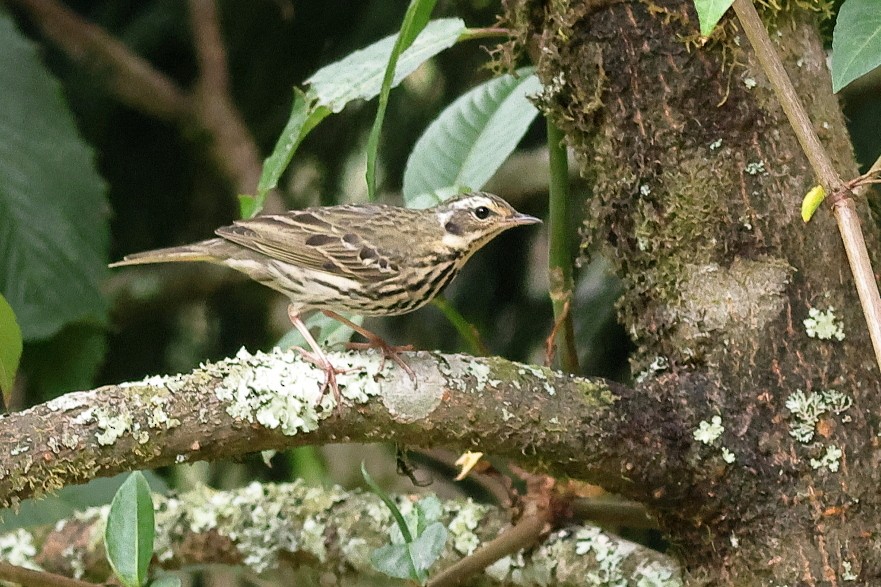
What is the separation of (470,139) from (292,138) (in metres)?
0.51

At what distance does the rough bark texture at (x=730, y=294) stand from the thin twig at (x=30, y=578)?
90cm

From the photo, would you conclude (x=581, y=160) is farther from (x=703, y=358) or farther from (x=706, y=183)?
(x=703, y=358)

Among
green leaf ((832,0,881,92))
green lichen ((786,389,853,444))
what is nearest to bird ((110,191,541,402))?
green lichen ((786,389,853,444))

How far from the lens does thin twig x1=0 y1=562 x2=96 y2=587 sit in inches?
63.9

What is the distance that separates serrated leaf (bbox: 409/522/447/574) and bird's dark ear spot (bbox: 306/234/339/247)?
100cm

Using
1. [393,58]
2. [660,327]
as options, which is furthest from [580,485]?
[393,58]

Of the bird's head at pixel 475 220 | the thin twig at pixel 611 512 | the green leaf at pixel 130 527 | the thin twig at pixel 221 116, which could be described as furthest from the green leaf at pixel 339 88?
the thin twig at pixel 221 116

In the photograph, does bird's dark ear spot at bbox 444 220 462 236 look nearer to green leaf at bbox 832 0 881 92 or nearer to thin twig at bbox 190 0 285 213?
thin twig at bbox 190 0 285 213

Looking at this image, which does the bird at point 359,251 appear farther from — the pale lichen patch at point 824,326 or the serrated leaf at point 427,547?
the pale lichen patch at point 824,326

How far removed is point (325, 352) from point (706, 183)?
0.73 m

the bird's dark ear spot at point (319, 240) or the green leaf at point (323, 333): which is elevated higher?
the bird's dark ear spot at point (319, 240)

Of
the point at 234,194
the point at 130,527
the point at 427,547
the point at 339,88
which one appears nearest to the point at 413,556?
the point at 427,547

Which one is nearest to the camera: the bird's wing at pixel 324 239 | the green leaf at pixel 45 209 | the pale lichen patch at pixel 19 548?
the pale lichen patch at pixel 19 548

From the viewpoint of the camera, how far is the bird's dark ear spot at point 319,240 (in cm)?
260
